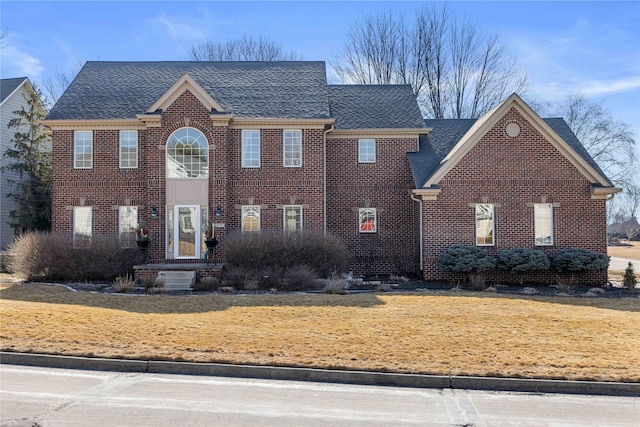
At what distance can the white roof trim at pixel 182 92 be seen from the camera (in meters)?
20.5

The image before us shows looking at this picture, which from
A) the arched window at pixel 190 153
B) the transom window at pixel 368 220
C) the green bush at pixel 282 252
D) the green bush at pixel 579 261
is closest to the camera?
the green bush at pixel 282 252

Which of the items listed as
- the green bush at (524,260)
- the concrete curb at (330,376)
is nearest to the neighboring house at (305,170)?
the green bush at (524,260)

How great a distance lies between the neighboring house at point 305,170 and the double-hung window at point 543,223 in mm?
40

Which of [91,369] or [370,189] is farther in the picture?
[370,189]

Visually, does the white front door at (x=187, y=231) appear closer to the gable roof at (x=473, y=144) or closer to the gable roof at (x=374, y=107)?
the gable roof at (x=374, y=107)

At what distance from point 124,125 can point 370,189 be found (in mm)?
10527

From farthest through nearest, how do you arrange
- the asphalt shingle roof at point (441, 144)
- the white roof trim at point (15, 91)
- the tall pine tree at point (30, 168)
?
the white roof trim at point (15, 91) < the tall pine tree at point (30, 168) < the asphalt shingle roof at point (441, 144)

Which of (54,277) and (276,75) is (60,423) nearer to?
(54,277)

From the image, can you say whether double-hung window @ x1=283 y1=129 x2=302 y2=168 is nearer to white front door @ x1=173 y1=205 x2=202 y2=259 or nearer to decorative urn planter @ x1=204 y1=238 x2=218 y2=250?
white front door @ x1=173 y1=205 x2=202 y2=259

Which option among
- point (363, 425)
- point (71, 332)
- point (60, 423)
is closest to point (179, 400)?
point (60, 423)

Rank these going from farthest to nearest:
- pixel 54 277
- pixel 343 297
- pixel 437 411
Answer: pixel 54 277 → pixel 343 297 → pixel 437 411

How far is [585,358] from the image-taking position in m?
8.48

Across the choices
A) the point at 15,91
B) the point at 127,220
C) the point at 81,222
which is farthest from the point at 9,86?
the point at 127,220

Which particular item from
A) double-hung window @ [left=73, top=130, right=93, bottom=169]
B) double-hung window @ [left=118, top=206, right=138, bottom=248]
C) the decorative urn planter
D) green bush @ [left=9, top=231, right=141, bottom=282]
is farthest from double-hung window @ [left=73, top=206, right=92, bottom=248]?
the decorative urn planter
